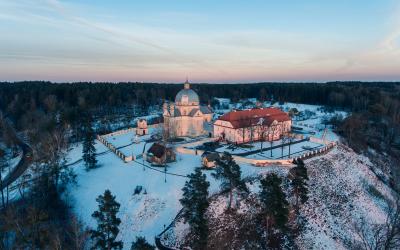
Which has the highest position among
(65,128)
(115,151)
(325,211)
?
(65,128)

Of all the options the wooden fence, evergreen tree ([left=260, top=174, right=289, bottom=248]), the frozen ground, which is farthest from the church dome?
evergreen tree ([left=260, top=174, right=289, bottom=248])

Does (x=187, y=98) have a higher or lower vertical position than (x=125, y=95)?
higher

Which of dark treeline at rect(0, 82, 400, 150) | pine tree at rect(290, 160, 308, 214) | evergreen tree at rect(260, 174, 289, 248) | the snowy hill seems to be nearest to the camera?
evergreen tree at rect(260, 174, 289, 248)

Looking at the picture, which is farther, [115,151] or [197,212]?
[115,151]

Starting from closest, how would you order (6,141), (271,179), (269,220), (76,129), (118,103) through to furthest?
(271,179), (269,220), (6,141), (76,129), (118,103)

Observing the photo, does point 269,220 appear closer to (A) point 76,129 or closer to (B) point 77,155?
(B) point 77,155

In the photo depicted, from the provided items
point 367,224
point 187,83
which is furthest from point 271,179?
point 187,83

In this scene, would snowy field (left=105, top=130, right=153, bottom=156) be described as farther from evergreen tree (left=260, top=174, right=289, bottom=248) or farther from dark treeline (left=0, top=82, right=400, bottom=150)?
evergreen tree (left=260, top=174, right=289, bottom=248)

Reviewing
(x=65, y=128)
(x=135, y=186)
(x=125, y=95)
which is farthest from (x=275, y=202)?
(x=125, y=95)

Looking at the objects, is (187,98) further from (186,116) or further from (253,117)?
(253,117)
